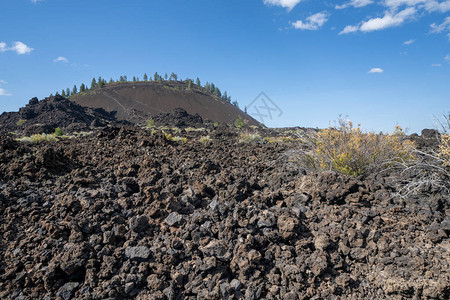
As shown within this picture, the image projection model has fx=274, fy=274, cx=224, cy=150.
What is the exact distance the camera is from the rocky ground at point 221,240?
2.62 meters

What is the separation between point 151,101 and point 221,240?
58215 mm

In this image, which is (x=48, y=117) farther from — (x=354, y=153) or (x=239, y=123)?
(x=354, y=153)

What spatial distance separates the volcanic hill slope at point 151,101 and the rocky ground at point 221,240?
4689 centimetres

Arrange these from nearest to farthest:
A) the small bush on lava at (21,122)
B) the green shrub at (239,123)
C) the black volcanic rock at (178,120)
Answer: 1. the green shrub at (239,123)
2. the black volcanic rock at (178,120)
3. the small bush on lava at (21,122)

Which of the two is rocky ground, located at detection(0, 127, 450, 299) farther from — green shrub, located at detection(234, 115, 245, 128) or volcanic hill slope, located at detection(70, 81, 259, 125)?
volcanic hill slope, located at detection(70, 81, 259, 125)

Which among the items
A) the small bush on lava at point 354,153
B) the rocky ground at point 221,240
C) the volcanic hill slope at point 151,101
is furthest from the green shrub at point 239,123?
the volcanic hill slope at point 151,101

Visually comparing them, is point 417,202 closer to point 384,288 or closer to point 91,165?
point 384,288

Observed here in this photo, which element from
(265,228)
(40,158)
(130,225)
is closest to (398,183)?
(265,228)

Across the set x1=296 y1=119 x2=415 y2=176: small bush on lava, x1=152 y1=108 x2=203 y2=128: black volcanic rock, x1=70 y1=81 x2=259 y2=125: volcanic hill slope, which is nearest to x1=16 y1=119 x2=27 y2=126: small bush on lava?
x1=152 y1=108 x2=203 y2=128: black volcanic rock

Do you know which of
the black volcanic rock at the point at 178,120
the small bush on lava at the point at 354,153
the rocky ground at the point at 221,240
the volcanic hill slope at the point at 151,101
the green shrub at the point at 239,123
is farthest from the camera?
the volcanic hill slope at the point at 151,101

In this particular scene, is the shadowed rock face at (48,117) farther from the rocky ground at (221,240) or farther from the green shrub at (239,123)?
the rocky ground at (221,240)

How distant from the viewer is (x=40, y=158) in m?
5.27

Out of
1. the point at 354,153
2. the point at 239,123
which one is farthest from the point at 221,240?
the point at 239,123

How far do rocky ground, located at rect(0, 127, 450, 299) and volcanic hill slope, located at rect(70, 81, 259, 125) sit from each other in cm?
4689
